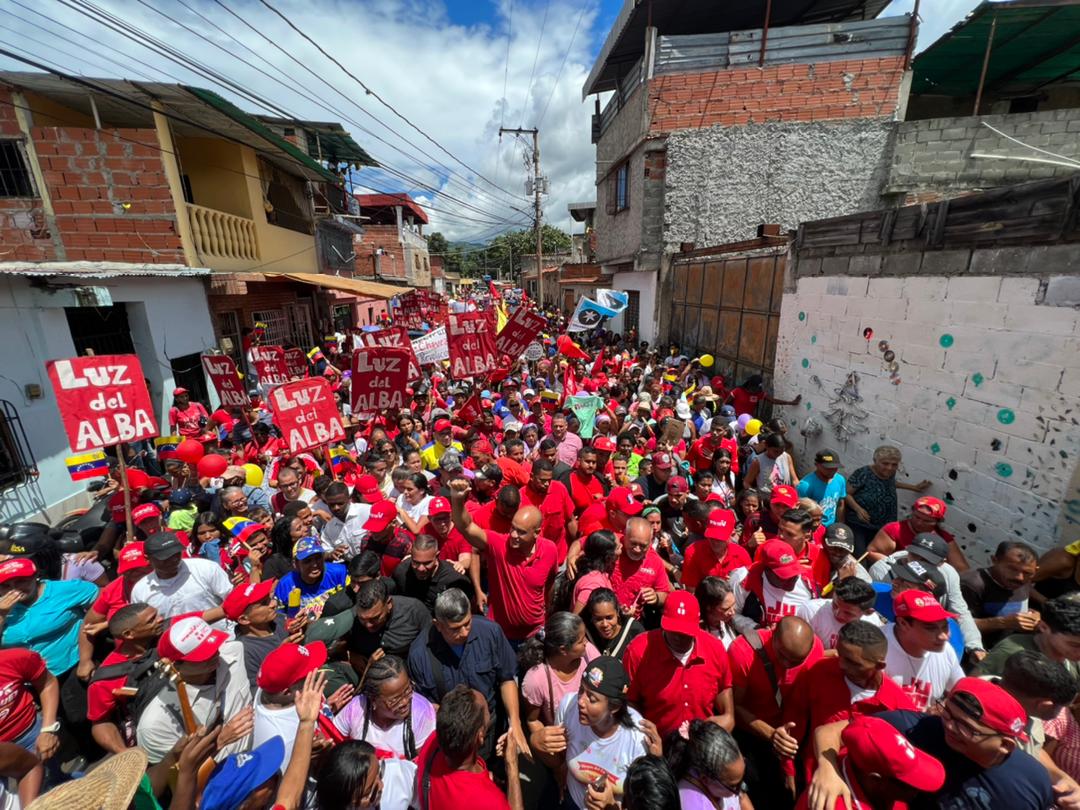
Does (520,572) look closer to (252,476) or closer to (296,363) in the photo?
(252,476)

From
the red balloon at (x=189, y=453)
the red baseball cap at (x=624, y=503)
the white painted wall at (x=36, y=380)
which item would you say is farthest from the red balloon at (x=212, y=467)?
the red baseball cap at (x=624, y=503)

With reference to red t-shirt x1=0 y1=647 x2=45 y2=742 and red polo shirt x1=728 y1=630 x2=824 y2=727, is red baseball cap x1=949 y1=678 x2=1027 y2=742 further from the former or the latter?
red t-shirt x1=0 y1=647 x2=45 y2=742

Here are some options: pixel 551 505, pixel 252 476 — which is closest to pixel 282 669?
pixel 551 505

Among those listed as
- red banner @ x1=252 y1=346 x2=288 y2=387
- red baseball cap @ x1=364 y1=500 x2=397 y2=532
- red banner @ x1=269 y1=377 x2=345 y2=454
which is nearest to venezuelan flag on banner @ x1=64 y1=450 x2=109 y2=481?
red banner @ x1=252 y1=346 x2=288 y2=387

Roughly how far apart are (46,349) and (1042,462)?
1130cm

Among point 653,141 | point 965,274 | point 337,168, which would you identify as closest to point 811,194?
point 653,141

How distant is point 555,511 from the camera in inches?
166

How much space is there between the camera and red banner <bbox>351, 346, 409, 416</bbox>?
591cm

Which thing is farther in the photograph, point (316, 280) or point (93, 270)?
point (316, 280)

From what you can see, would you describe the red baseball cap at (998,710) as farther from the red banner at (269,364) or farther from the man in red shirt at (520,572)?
the red banner at (269,364)

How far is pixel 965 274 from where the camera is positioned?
184 inches

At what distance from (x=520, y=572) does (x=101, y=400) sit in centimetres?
416

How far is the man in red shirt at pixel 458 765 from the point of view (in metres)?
1.91

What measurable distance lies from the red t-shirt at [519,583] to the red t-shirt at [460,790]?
1.34 m
